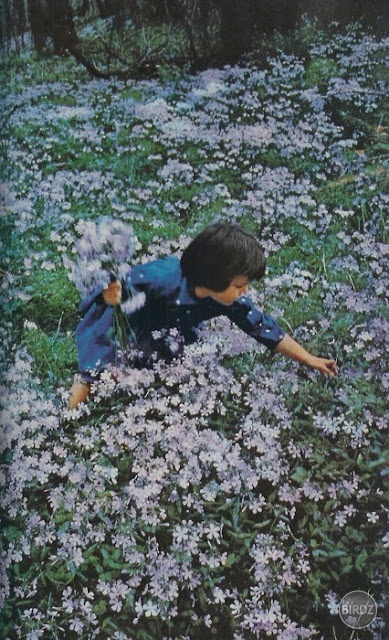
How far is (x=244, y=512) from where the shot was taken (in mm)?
1594

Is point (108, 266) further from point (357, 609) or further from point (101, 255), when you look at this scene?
point (357, 609)

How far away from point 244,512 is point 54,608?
0.48m

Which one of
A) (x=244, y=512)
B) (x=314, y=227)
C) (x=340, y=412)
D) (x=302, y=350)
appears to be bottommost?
(x=244, y=512)

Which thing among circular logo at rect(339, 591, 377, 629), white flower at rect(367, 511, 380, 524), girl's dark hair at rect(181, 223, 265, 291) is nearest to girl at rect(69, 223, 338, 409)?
girl's dark hair at rect(181, 223, 265, 291)

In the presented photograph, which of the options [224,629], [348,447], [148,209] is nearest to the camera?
[224,629]

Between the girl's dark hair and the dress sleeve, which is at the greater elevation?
the girl's dark hair

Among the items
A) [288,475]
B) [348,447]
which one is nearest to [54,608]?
[288,475]

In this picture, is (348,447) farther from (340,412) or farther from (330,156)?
(330,156)

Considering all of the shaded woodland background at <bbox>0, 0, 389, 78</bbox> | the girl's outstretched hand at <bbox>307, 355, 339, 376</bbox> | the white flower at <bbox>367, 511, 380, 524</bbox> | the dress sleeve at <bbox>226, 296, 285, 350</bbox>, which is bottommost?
the white flower at <bbox>367, 511, 380, 524</bbox>

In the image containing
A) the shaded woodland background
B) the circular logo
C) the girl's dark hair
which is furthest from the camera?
the shaded woodland background

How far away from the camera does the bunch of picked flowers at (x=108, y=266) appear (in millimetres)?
1614

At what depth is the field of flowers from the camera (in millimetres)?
1559

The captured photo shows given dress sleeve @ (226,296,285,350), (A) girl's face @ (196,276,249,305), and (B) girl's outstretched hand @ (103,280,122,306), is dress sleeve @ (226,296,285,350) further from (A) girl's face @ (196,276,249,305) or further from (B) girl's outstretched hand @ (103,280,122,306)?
(B) girl's outstretched hand @ (103,280,122,306)

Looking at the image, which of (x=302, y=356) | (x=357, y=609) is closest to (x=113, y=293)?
(x=302, y=356)
